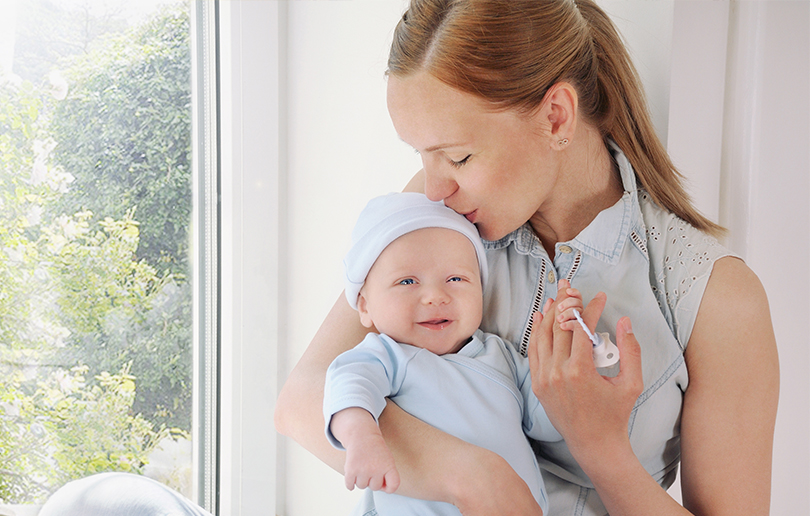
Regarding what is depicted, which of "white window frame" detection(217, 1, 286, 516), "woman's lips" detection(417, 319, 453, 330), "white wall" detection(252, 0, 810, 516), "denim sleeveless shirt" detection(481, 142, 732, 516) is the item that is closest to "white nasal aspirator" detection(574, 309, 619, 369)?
"denim sleeveless shirt" detection(481, 142, 732, 516)

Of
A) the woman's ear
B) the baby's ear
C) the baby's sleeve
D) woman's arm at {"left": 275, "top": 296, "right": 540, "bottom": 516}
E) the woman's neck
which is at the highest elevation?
the woman's ear

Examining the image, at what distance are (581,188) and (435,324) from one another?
1.36 ft

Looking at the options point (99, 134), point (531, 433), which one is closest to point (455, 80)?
point (531, 433)

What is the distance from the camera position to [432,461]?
0.88 meters

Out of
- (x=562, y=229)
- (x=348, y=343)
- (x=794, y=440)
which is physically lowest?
(x=794, y=440)

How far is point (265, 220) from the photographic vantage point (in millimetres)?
1925

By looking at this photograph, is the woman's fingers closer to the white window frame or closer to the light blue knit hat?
the light blue knit hat

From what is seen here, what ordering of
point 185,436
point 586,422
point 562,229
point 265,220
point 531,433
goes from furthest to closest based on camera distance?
point 265,220
point 185,436
point 562,229
point 531,433
point 586,422

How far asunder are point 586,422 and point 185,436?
1.26 m

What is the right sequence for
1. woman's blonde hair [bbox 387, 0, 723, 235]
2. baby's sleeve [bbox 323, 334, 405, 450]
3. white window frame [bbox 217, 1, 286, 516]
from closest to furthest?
baby's sleeve [bbox 323, 334, 405, 450] < woman's blonde hair [bbox 387, 0, 723, 235] < white window frame [bbox 217, 1, 286, 516]

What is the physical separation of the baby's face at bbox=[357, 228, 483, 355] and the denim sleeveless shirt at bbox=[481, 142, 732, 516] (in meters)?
0.13

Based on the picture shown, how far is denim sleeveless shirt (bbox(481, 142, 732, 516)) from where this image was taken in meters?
1.03

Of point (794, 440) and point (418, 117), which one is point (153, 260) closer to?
point (418, 117)

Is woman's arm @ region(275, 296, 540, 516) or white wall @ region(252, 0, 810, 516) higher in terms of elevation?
white wall @ region(252, 0, 810, 516)
